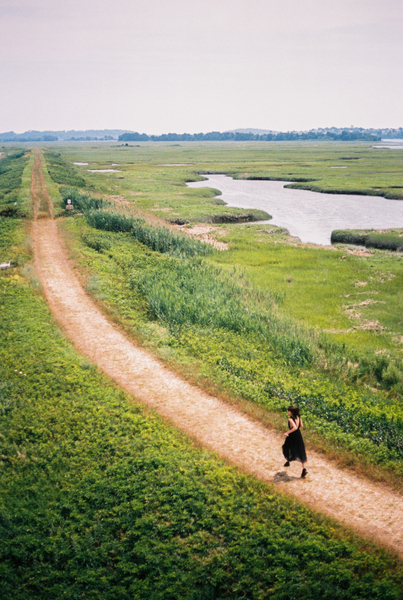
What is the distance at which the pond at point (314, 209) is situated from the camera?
50688 mm

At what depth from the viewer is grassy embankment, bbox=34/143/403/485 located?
45.5 ft

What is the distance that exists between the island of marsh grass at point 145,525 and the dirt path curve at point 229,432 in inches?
25.0

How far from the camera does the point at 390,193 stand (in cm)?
6831

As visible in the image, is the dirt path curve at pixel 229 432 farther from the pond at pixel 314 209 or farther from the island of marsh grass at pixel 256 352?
the pond at pixel 314 209

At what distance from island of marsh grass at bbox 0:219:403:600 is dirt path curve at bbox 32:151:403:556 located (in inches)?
25.0

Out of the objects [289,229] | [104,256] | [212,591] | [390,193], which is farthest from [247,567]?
[390,193]

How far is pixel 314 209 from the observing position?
2422 inches

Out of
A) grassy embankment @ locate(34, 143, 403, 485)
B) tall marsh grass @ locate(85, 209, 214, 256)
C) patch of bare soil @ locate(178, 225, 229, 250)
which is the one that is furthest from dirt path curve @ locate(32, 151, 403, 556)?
patch of bare soil @ locate(178, 225, 229, 250)

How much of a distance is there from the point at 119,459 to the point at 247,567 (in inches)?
167

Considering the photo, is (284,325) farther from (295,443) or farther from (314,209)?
(314,209)

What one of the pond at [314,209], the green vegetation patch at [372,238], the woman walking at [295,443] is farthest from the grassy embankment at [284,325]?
the pond at [314,209]

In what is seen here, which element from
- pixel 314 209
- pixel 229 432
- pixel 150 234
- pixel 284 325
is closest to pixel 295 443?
pixel 229 432

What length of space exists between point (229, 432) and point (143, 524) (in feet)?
13.6

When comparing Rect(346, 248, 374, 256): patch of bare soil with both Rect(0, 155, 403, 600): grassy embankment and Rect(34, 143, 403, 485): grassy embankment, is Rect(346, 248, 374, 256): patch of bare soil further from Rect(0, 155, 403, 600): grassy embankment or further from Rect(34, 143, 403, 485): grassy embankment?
Rect(0, 155, 403, 600): grassy embankment
